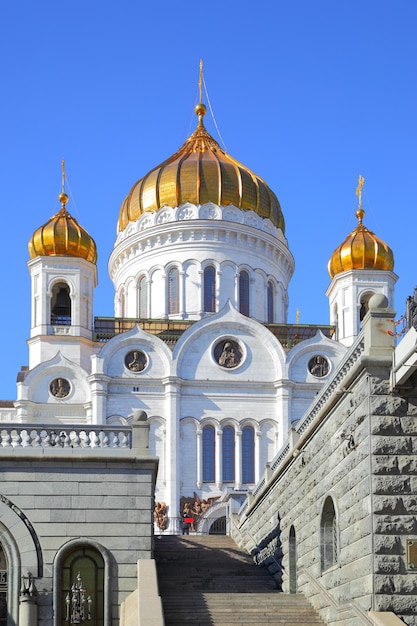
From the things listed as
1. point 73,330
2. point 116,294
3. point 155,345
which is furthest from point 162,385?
point 116,294

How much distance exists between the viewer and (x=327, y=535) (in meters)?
19.7

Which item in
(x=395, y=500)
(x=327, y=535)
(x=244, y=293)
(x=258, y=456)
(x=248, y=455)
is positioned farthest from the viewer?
(x=244, y=293)

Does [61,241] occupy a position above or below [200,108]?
below

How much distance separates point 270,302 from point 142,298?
5546 millimetres

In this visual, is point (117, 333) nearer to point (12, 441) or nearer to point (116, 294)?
point (116, 294)

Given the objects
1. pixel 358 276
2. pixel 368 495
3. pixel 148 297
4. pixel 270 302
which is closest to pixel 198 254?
pixel 148 297

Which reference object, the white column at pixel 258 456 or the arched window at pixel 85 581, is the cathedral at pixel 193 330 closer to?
the white column at pixel 258 456

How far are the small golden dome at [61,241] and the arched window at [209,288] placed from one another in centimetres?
496

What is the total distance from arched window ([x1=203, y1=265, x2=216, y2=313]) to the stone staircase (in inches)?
791

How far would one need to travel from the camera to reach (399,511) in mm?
16719

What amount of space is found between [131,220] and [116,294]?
3.45 meters

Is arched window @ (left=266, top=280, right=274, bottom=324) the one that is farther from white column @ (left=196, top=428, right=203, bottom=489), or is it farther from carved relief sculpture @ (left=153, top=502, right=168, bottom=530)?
carved relief sculpture @ (left=153, top=502, right=168, bottom=530)

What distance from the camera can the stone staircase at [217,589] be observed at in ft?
63.8

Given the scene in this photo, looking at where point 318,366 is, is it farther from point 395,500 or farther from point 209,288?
point 395,500
